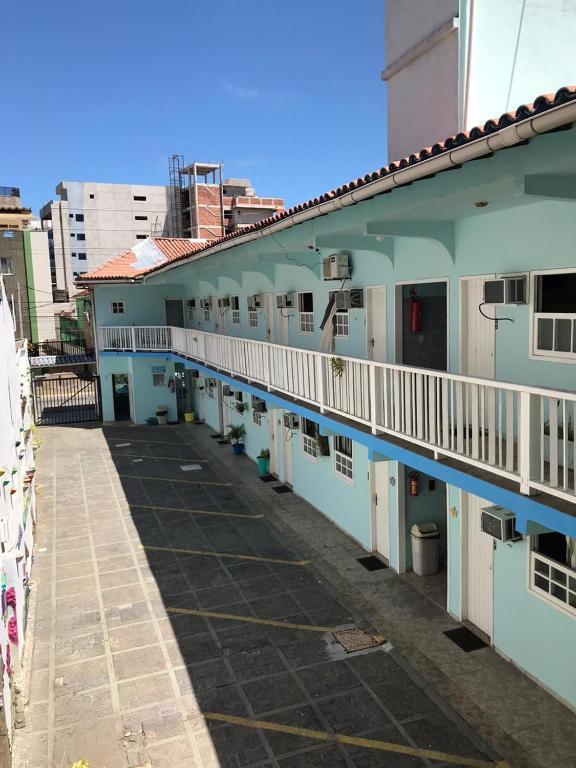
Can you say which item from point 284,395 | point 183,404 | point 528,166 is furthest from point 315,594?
point 183,404

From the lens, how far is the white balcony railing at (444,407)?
18.2ft

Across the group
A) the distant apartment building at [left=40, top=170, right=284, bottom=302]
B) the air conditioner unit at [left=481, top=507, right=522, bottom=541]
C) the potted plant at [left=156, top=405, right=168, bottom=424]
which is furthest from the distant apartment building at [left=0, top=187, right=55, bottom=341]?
the air conditioner unit at [left=481, top=507, right=522, bottom=541]

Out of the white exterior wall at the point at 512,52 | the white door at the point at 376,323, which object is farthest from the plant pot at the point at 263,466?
the white exterior wall at the point at 512,52

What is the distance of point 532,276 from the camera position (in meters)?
7.02

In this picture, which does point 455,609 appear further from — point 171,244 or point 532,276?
point 171,244

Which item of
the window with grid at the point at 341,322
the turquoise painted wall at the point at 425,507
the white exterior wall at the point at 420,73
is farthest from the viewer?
the window with grid at the point at 341,322

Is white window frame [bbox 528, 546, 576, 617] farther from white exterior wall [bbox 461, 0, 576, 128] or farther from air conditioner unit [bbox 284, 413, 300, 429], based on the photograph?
air conditioner unit [bbox 284, 413, 300, 429]

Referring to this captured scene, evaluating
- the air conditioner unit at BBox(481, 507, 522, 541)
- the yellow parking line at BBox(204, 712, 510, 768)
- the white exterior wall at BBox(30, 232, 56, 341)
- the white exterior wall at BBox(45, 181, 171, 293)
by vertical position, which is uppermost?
the white exterior wall at BBox(45, 181, 171, 293)

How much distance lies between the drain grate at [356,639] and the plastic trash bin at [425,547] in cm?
206

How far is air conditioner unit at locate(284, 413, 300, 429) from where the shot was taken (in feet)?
47.9

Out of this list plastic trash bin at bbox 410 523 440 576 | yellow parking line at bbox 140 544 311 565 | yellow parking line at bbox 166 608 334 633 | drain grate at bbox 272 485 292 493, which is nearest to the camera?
yellow parking line at bbox 166 608 334 633

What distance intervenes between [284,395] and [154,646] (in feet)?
17.3

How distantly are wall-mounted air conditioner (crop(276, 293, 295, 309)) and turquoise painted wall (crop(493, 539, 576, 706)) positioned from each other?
779cm

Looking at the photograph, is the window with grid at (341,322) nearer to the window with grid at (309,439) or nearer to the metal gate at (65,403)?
the window with grid at (309,439)
